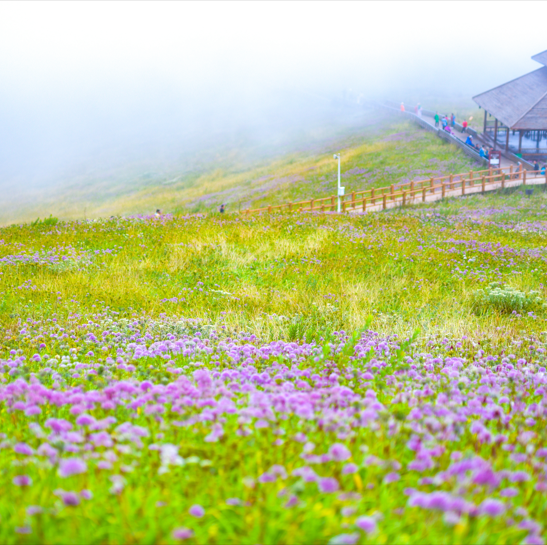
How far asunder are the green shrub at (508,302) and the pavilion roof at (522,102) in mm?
34184

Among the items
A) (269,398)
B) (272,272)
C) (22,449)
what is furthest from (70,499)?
(272,272)

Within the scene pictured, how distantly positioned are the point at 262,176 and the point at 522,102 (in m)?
25.5

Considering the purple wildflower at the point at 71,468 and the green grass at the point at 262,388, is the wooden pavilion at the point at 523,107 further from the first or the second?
the purple wildflower at the point at 71,468

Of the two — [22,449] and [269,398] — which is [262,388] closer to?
[269,398]

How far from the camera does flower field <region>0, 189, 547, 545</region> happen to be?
6.16 ft

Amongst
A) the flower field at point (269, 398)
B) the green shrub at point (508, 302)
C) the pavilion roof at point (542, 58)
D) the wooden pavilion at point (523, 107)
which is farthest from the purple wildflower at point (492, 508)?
the pavilion roof at point (542, 58)

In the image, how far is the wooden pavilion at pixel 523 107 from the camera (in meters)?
37.6

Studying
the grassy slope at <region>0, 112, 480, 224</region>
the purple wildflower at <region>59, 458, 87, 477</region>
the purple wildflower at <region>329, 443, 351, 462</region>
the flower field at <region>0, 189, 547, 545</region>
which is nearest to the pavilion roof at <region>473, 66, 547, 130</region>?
the grassy slope at <region>0, 112, 480, 224</region>

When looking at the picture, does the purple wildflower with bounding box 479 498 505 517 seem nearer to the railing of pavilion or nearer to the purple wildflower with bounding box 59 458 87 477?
the purple wildflower with bounding box 59 458 87 477

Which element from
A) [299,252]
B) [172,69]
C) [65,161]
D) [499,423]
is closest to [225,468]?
[499,423]

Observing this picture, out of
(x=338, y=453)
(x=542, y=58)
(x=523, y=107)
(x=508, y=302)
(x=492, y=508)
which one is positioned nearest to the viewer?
(x=492, y=508)

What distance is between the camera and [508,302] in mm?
8383

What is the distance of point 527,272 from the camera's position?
11438 mm

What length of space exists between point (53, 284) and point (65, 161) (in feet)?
282
